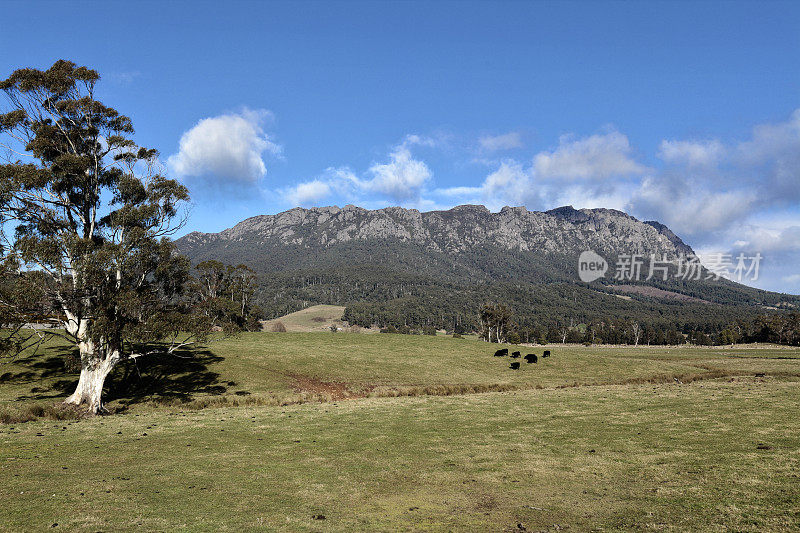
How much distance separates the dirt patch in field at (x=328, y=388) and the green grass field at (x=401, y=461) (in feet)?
5.11

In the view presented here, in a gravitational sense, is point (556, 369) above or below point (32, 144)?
below

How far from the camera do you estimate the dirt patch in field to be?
39562mm

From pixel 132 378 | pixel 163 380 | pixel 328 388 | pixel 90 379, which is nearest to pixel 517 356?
pixel 328 388

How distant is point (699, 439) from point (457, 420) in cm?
1234

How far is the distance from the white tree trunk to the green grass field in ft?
7.00

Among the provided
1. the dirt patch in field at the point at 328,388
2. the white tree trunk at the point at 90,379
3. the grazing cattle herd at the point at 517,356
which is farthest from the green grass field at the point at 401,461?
the grazing cattle herd at the point at 517,356

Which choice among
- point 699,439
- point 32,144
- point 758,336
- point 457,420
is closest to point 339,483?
point 457,420

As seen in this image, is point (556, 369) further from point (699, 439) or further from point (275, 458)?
point (275, 458)

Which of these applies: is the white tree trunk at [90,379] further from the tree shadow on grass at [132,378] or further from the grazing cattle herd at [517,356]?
the grazing cattle herd at [517,356]

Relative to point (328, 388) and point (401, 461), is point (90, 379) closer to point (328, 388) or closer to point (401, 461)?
point (328, 388)

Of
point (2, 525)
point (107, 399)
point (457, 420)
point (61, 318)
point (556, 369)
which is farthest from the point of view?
point (556, 369)

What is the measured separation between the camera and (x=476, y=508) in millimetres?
11594

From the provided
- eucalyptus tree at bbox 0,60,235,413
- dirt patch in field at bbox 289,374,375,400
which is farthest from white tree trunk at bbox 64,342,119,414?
dirt patch in field at bbox 289,374,375,400

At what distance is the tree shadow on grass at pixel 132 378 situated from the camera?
111 ft
